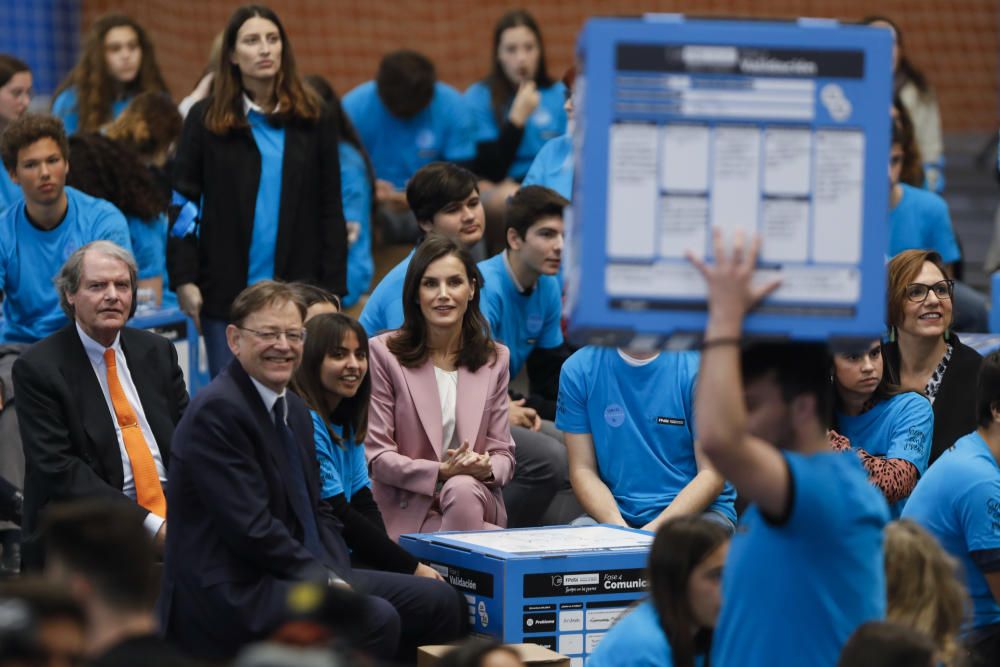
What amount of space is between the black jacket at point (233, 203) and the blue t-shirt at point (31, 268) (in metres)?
0.43

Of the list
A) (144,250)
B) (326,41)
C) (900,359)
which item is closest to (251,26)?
(144,250)

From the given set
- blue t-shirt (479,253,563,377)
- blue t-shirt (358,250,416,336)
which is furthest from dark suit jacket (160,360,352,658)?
blue t-shirt (479,253,563,377)

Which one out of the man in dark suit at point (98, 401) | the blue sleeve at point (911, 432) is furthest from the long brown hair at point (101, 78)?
the blue sleeve at point (911, 432)

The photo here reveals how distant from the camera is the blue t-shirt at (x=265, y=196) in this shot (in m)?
6.80

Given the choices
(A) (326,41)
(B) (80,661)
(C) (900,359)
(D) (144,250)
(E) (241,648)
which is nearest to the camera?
(B) (80,661)

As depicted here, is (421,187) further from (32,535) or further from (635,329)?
(635,329)

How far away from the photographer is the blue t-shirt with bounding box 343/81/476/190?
916 centimetres

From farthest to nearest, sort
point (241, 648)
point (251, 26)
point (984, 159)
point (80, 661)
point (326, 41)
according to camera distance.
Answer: point (326, 41)
point (984, 159)
point (251, 26)
point (241, 648)
point (80, 661)

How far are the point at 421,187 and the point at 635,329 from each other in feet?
14.2

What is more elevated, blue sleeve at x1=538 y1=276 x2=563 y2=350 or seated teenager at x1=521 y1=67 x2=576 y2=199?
seated teenager at x1=521 y1=67 x2=576 y2=199

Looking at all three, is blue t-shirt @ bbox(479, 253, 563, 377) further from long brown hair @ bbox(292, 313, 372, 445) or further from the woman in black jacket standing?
long brown hair @ bbox(292, 313, 372, 445)

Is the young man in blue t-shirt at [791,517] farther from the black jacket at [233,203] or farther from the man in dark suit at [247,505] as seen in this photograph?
the black jacket at [233,203]

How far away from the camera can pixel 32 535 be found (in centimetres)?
507

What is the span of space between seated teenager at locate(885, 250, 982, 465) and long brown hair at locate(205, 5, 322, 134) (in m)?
2.56
